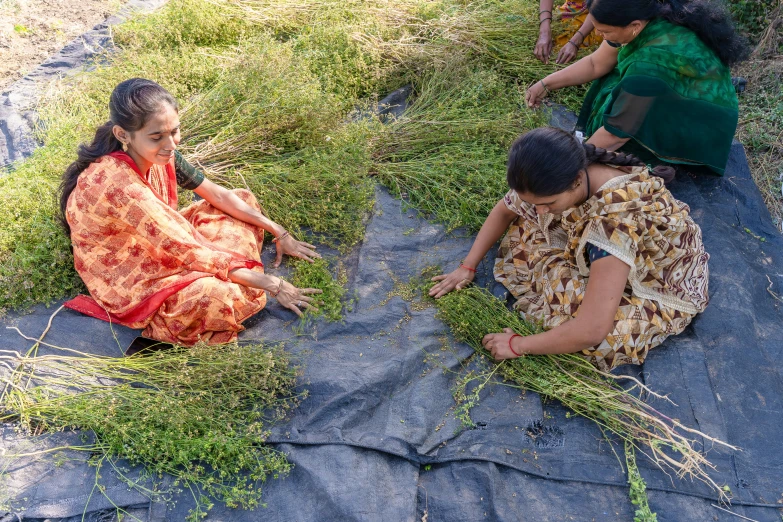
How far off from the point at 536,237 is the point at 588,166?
484 millimetres

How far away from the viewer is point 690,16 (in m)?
3.04

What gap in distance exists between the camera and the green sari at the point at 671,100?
3.09m

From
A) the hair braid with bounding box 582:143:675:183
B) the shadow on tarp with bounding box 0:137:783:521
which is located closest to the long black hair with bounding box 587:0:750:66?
the hair braid with bounding box 582:143:675:183

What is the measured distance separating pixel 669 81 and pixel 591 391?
1701 mm

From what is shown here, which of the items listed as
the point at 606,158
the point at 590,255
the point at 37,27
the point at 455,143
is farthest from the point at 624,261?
the point at 37,27

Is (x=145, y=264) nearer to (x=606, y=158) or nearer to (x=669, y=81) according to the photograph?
(x=606, y=158)

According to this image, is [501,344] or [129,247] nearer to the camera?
[501,344]

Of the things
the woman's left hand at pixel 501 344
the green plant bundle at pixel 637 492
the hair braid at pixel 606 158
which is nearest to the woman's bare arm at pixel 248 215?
the woman's left hand at pixel 501 344

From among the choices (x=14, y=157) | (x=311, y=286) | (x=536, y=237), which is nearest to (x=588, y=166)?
(x=536, y=237)

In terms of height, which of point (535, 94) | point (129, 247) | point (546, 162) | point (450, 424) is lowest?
point (450, 424)

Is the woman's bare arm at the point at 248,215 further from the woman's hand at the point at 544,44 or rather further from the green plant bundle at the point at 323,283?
the woman's hand at the point at 544,44

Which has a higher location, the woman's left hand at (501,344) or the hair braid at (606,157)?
the hair braid at (606,157)

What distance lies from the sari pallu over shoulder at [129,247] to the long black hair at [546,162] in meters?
1.34

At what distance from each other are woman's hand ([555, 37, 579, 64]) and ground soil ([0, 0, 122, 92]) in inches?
140
